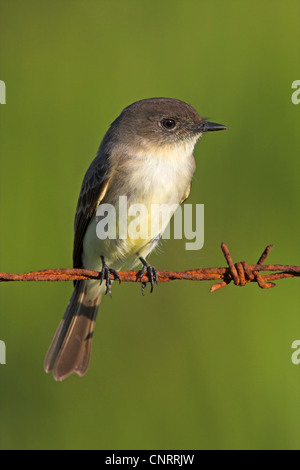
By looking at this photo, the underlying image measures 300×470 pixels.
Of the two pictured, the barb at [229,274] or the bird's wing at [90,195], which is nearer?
the barb at [229,274]

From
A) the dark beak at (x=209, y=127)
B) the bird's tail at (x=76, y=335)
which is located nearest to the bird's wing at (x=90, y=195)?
the bird's tail at (x=76, y=335)

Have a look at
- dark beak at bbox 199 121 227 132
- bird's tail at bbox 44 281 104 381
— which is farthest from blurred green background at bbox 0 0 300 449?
dark beak at bbox 199 121 227 132

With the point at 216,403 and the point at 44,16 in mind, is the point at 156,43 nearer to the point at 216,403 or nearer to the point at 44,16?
the point at 44,16

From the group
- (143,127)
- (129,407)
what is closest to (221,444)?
(129,407)

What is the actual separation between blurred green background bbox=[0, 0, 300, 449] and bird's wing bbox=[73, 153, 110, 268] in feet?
1.41

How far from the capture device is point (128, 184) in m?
3.75

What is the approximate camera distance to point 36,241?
4.50m

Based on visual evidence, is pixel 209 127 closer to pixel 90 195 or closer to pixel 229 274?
pixel 90 195

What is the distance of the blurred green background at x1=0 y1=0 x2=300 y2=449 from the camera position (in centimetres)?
421

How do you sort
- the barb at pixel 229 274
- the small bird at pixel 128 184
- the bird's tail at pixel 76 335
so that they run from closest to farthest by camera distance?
the barb at pixel 229 274 < the small bird at pixel 128 184 < the bird's tail at pixel 76 335

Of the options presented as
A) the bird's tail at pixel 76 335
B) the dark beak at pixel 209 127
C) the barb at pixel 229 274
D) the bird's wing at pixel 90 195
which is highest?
the dark beak at pixel 209 127

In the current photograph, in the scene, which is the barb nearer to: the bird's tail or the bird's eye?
the bird's tail

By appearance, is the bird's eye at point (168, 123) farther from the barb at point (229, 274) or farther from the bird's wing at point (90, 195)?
the barb at point (229, 274)

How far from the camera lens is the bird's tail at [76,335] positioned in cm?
401
